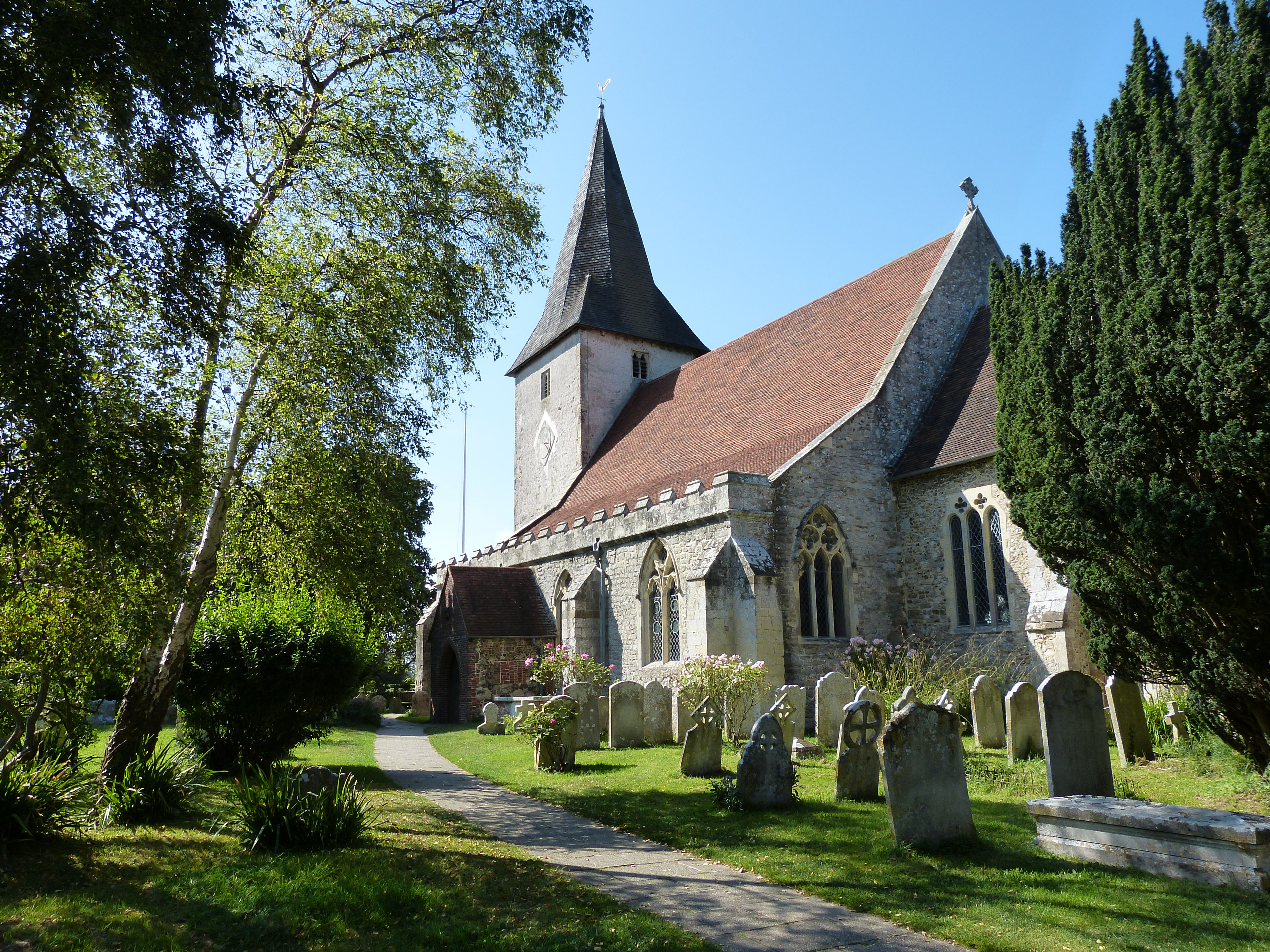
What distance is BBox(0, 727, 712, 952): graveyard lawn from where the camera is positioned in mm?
4543

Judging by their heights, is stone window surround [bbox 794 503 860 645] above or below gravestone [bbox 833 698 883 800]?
above

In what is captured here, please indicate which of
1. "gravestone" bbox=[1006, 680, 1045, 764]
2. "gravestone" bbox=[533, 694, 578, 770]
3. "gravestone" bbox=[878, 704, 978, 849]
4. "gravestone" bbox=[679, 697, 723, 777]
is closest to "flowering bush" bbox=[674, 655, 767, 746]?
"gravestone" bbox=[533, 694, 578, 770]

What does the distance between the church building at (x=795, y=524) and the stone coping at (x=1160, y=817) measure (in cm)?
690

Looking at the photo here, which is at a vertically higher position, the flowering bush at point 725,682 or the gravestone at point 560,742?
the flowering bush at point 725,682

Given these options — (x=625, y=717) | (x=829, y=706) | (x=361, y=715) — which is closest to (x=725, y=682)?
(x=625, y=717)

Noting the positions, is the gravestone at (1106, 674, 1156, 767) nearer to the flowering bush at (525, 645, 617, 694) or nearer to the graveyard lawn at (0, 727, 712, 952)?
the graveyard lawn at (0, 727, 712, 952)

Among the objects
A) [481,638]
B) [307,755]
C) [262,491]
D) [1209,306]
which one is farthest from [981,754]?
[481,638]

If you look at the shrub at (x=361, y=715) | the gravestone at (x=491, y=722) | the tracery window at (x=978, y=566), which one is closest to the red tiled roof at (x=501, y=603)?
the shrub at (x=361, y=715)

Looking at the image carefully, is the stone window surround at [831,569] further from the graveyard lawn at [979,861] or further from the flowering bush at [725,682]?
the graveyard lawn at [979,861]

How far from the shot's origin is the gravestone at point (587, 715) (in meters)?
12.5

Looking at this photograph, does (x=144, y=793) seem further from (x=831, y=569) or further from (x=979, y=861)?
(x=831, y=569)

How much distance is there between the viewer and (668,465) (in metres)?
20.0

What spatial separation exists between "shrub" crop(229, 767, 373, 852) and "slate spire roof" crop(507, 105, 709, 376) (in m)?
20.7

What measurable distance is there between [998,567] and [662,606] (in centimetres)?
647
